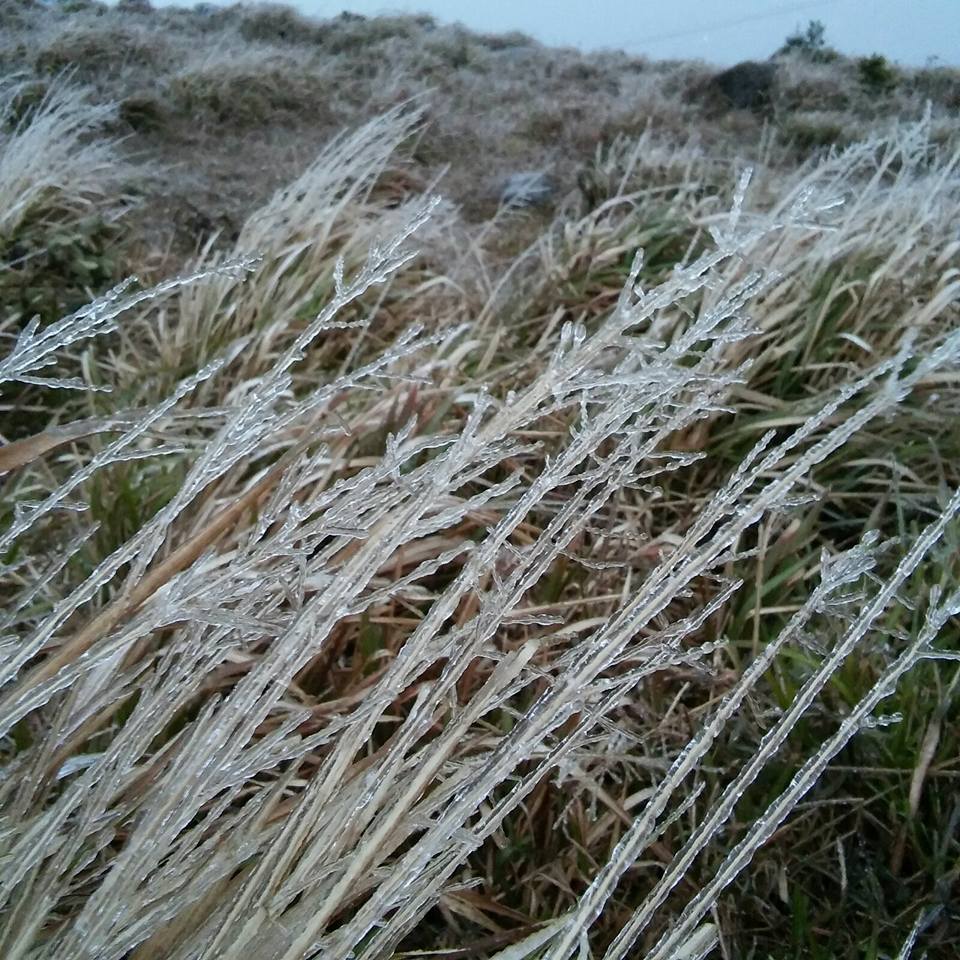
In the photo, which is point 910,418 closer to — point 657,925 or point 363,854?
point 657,925

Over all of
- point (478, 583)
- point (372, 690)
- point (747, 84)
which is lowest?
point (478, 583)

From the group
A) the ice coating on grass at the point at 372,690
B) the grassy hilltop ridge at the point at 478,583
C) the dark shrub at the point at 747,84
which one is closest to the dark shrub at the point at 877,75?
the dark shrub at the point at 747,84

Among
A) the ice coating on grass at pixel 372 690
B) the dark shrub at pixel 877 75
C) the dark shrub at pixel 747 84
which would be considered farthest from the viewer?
the dark shrub at pixel 877 75

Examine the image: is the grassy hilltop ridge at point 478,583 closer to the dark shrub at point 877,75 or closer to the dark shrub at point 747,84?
the dark shrub at point 747,84

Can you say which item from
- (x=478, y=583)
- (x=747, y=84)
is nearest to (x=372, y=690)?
(x=478, y=583)

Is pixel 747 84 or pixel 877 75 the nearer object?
pixel 747 84

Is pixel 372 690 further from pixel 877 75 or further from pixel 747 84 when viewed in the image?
pixel 877 75

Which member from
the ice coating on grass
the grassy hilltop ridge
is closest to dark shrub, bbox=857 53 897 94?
the grassy hilltop ridge

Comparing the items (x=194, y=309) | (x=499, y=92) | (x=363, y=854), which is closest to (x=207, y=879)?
(x=363, y=854)

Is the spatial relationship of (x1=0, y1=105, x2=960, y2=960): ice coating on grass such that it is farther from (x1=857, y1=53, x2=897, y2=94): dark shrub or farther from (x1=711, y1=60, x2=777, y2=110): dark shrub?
(x1=857, y1=53, x2=897, y2=94): dark shrub
